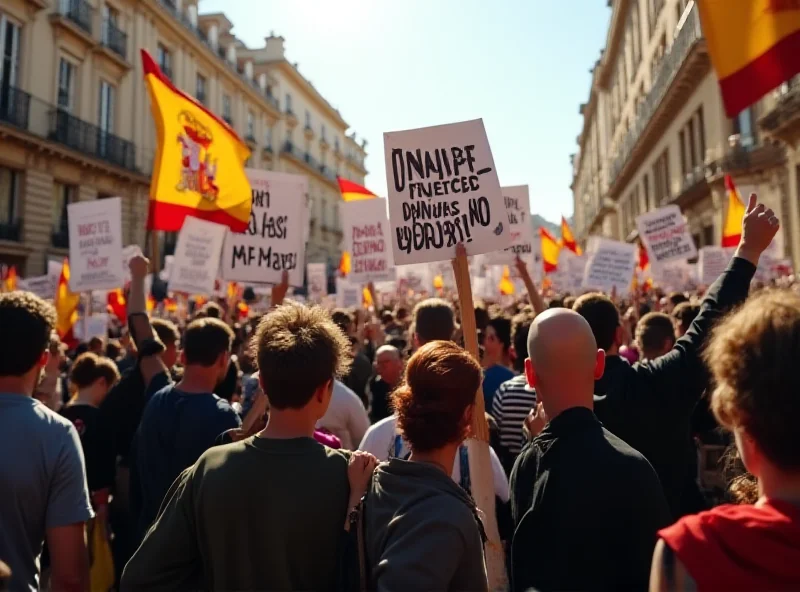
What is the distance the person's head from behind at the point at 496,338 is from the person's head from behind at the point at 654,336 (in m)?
0.87

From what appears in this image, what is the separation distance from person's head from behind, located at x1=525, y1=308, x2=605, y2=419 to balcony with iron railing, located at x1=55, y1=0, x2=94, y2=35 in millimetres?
24965

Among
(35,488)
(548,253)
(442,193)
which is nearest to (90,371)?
(35,488)

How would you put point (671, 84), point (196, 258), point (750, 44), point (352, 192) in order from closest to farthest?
point (750, 44)
point (196, 258)
point (352, 192)
point (671, 84)

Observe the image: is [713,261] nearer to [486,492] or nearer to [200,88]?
[486,492]

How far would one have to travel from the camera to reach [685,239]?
35.4 ft

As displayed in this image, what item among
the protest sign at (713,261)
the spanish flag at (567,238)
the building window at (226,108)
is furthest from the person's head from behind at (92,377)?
the building window at (226,108)

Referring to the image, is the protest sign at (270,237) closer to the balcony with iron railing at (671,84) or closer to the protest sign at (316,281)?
the protest sign at (316,281)

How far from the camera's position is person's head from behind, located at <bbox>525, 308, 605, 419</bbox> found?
1959 millimetres

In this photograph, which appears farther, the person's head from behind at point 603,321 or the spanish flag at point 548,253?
the spanish flag at point 548,253

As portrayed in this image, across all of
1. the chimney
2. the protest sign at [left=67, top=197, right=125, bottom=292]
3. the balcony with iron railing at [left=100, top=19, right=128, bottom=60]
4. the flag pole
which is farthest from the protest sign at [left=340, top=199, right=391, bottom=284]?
the chimney

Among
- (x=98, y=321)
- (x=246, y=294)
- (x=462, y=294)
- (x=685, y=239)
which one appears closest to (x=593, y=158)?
(x=246, y=294)

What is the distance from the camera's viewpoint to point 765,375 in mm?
1231

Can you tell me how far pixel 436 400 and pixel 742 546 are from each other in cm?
83

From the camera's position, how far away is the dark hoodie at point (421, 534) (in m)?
1.53
